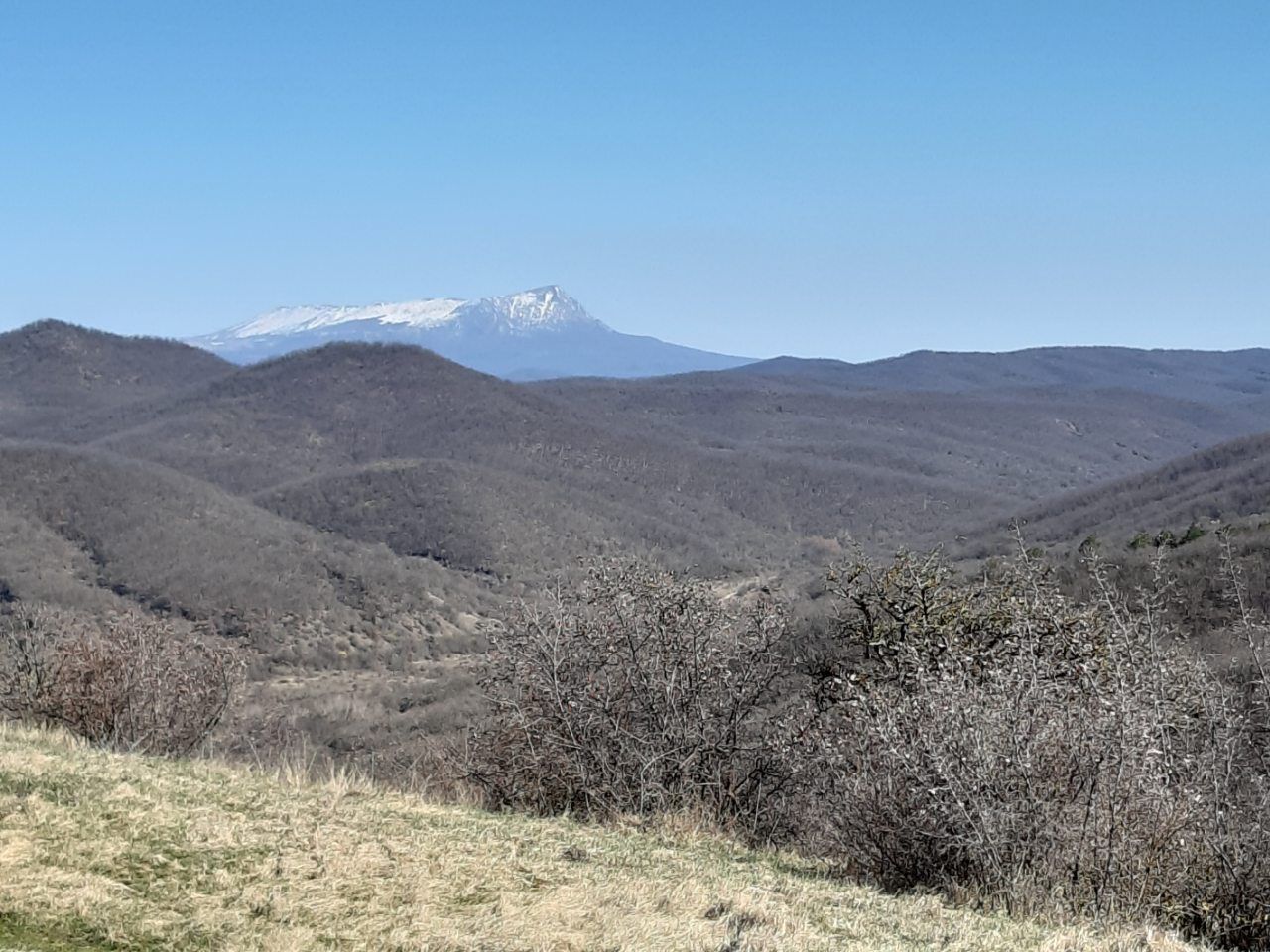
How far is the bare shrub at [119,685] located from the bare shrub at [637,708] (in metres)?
4.09

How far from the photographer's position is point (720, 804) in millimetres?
10898

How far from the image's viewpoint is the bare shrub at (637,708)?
1080cm

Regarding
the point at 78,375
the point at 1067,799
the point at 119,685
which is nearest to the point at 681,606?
the point at 1067,799

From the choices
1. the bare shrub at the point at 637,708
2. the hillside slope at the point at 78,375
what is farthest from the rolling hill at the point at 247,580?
the hillside slope at the point at 78,375

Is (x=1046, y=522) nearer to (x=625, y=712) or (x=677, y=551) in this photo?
(x=677, y=551)

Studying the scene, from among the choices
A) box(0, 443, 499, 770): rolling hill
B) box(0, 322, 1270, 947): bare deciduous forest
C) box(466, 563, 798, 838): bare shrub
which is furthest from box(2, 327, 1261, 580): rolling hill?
box(466, 563, 798, 838): bare shrub

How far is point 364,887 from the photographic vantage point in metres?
6.27

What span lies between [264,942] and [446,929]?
83 centimetres

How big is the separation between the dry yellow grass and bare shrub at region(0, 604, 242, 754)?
590 cm

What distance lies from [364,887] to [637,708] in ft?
17.5

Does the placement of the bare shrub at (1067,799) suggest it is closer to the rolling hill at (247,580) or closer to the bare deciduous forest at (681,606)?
the bare deciduous forest at (681,606)

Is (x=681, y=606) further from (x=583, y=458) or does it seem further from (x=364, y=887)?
(x=583, y=458)

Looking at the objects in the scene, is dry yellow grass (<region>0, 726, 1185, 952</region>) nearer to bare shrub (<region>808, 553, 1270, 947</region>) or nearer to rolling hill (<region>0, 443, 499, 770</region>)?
bare shrub (<region>808, 553, 1270, 947</region>)

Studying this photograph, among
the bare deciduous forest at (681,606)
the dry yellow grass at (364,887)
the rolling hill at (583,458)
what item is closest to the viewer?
the dry yellow grass at (364,887)
